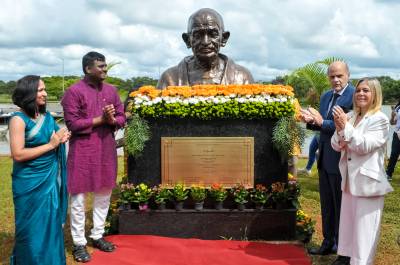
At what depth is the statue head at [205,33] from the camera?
6098 mm

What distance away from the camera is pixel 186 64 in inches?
265

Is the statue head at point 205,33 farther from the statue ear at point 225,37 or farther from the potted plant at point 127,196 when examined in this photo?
the potted plant at point 127,196

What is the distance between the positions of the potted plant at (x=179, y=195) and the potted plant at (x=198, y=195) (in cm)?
10

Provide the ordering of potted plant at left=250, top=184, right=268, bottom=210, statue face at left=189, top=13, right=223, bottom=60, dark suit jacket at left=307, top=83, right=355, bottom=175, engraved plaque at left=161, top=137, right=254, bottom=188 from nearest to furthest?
dark suit jacket at left=307, top=83, right=355, bottom=175, potted plant at left=250, top=184, right=268, bottom=210, engraved plaque at left=161, top=137, right=254, bottom=188, statue face at left=189, top=13, right=223, bottom=60

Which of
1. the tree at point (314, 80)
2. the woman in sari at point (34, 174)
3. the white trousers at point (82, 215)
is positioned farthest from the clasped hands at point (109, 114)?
the tree at point (314, 80)

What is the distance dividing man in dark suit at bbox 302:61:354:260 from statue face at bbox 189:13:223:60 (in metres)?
1.85

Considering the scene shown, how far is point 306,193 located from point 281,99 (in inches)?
140

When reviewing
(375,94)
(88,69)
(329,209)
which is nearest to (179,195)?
(329,209)

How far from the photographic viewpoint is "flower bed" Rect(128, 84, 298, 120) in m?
5.71

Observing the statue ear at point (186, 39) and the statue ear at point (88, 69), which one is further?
the statue ear at point (186, 39)

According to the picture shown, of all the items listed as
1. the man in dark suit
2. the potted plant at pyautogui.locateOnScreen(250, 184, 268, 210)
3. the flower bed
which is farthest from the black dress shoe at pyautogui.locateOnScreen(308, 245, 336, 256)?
the flower bed

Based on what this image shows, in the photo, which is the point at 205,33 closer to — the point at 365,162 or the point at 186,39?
the point at 186,39

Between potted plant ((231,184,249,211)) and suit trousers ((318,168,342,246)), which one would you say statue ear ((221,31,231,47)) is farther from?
suit trousers ((318,168,342,246))

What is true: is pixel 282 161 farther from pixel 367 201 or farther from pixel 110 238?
pixel 110 238
